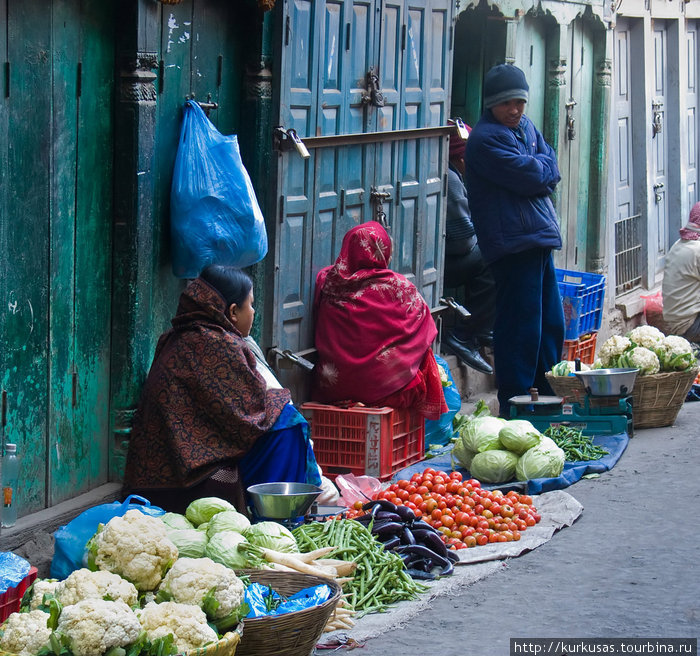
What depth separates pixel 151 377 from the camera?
6.36m

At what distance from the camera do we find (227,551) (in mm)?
5383

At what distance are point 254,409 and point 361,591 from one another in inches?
44.0

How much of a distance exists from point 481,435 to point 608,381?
49.5 inches

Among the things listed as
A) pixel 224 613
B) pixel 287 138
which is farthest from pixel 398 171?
pixel 224 613

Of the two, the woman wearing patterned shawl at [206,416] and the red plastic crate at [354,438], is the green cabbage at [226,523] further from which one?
the red plastic crate at [354,438]

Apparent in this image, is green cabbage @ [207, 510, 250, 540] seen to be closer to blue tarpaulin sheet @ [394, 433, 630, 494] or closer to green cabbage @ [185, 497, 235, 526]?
green cabbage @ [185, 497, 235, 526]

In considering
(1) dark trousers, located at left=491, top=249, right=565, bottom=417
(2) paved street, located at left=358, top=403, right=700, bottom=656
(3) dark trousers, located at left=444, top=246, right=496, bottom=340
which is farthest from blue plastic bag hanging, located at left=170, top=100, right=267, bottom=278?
(3) dark trousers, located at left=444, top=246, right=496, bottom=340

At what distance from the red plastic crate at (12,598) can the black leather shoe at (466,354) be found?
20.0 ft

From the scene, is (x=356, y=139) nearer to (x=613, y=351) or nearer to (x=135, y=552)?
(x=613, y=351)

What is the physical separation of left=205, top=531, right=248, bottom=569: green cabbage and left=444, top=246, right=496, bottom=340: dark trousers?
533 centimetres

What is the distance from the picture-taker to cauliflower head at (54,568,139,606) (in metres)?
4.29

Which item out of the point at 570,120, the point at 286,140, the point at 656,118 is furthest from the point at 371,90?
the point at 656,118

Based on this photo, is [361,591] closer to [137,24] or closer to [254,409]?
[254,409]

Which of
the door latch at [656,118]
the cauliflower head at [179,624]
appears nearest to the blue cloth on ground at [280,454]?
the cauliflower head at [179,624]
